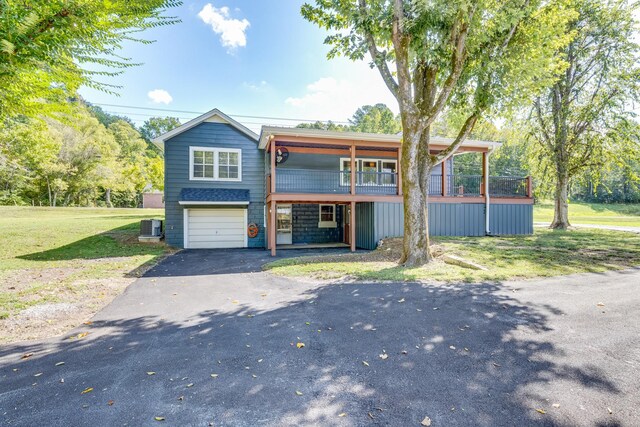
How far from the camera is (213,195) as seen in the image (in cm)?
1334

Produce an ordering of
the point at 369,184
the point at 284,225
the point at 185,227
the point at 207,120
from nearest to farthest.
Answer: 1. the point at 185,227
2. the point at 207,120
3. the point at 369,184
4. the point at 284,225

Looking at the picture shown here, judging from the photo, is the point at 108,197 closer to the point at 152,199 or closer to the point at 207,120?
the point at 152,199

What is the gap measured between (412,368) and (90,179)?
3475 centimetres

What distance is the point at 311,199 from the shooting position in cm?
1205

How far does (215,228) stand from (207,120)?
4.90 m

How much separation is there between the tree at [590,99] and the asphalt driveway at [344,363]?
49.3 ft

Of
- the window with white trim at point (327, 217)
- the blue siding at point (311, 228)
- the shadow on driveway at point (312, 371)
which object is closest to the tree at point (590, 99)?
the blue siding at point (311, 228)

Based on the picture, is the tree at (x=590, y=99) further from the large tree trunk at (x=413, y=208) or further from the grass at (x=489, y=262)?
the large tree trunk at (x=413, y=208)

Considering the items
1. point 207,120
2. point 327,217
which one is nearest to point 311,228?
point 327,217

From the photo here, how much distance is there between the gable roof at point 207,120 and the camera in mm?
13183

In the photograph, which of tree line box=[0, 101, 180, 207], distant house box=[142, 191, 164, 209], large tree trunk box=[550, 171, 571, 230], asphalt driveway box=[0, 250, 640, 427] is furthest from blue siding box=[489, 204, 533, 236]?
distant house box=[142, 191, 164, 209]

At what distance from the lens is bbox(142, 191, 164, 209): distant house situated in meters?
34.4

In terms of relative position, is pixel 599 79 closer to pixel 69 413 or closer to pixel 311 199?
pixel 311 199


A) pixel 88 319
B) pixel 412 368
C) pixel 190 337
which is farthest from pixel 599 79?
pixel 88 319
